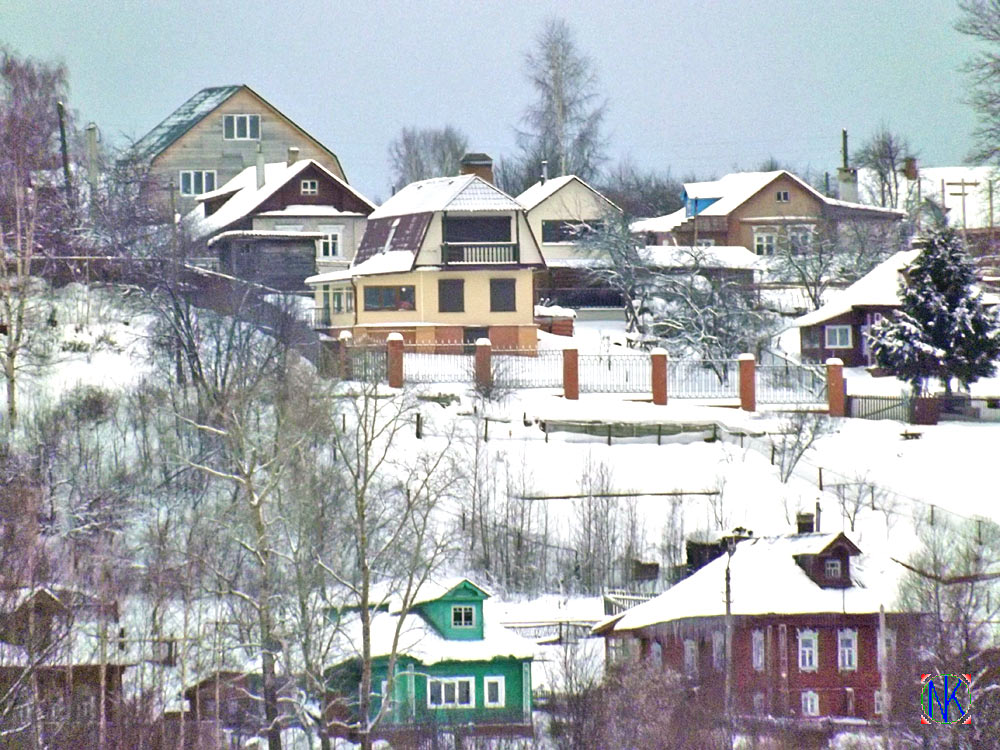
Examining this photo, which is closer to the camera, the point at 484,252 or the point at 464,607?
the point at 464,607

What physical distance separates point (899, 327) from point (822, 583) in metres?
12.0

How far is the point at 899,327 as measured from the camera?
42.0 metres

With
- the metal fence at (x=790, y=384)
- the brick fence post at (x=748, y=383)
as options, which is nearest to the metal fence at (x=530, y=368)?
the brick fence post at (x=748, y=383)

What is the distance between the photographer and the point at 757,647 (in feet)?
102

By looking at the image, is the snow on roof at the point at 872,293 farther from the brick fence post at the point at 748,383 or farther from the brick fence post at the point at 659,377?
the brick fence post at the point at 659,377

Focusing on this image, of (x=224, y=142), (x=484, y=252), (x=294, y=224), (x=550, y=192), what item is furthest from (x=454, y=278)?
(x=224, y=142)

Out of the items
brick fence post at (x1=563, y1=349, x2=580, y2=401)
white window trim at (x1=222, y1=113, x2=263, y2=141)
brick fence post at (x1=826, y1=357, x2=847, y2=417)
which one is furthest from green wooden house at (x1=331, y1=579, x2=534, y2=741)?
white window trim at (x1=222, y1=113, x2=263, y2=141)

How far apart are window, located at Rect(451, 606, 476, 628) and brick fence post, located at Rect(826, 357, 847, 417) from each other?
13304 mm

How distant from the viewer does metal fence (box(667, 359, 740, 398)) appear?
4288 centimetres

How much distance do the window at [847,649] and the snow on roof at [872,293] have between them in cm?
1869

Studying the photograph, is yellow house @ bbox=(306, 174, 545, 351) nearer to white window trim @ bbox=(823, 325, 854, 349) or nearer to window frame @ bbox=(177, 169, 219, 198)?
white window trim @ bbox=(823, 325, 854, 349)

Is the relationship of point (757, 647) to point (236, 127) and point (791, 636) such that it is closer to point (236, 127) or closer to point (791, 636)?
point (791, 636)

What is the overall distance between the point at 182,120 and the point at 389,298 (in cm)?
1872

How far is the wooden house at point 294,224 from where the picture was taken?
52469 mm
